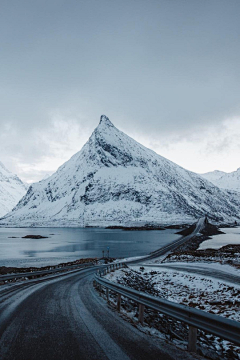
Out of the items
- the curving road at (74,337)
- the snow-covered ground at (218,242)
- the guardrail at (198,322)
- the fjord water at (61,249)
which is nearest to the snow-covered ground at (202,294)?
the guardrail at (198,322)

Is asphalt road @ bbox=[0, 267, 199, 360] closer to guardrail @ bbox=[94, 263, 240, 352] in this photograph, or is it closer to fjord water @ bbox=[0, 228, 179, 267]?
guardrail @ bbox=[94, 263, 240, 352]

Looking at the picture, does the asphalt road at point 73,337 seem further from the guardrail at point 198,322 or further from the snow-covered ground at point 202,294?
the snow-covered ground at point 202,294

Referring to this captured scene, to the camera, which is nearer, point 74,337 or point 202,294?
point 74,337

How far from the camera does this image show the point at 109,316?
A: 880 cm

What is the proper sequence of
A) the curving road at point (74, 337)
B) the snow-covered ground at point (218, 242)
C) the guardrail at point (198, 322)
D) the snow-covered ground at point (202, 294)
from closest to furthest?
1. the guardrail at point (198, 322)
2. the curving road at point (74, 337)
3. the snow-covered ground at point (202, 294)
4. the snow-covered ground at point (218, 242)

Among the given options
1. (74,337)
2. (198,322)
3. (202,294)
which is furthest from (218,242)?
(74,337)

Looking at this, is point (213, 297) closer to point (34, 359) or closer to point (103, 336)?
point (103, 336)

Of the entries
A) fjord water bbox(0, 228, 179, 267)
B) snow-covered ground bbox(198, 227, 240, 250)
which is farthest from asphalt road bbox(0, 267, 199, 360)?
snow-covered ground bbox(198, 227, 240, 250)

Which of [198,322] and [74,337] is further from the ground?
[198,322]

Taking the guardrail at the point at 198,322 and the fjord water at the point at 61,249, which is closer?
the guardrail at the point at 198,322

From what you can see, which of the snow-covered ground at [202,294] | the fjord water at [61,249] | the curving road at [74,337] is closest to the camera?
the curving road at [74,337]

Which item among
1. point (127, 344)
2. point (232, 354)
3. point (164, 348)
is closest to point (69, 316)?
point (127, 344)

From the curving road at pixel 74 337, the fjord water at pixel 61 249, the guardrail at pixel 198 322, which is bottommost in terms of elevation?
the fjord water at pixel 61 249

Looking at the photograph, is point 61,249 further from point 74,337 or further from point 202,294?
point 74,337
